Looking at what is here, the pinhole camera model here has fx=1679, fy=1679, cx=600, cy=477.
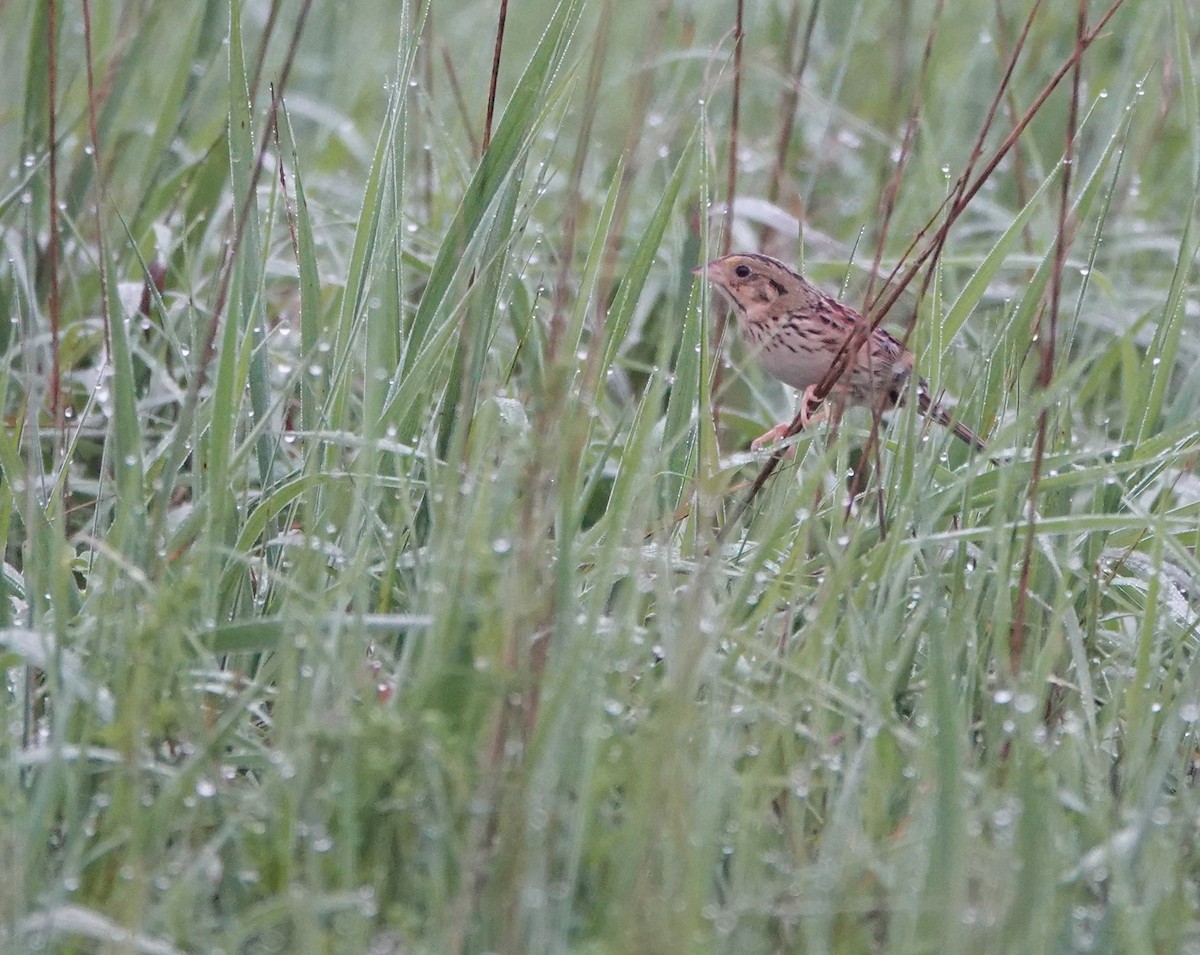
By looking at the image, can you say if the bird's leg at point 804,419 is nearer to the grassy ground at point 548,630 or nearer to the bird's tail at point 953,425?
the grassy ground at point 548,630

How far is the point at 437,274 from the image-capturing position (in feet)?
9.58

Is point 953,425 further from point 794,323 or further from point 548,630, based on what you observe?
point 794,323

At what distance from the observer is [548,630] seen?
2.22m

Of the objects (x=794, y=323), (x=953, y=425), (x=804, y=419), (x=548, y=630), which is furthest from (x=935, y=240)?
(x=794, y=323)

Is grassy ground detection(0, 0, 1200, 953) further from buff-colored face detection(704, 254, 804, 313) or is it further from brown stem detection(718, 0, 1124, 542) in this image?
buff-colored face detection(704, 254, 804, 313)

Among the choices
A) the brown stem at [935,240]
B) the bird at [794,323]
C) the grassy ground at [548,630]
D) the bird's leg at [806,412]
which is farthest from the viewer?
the bird at [794,323]

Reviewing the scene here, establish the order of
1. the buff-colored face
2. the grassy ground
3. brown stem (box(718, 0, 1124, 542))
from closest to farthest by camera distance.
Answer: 1. the grassy ground
2. brown stem (box(718, 0, 1124, 542))
3. the buff-colored face

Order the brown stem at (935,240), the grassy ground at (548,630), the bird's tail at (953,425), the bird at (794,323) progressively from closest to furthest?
the grassy ground at (548,630)
the brown stem at (935,240)
the bird's tail at (953,425)
the bird at (794,323)

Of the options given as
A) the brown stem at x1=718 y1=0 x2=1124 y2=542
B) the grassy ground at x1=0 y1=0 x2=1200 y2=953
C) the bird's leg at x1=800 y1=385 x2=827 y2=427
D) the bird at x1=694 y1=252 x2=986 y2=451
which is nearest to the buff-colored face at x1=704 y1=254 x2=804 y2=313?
the bird at x1=694 y1=252 x2=986 y2=451

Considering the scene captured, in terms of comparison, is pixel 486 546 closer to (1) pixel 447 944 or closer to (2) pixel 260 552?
(1) pixel 447 944

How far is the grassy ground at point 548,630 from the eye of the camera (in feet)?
6.46

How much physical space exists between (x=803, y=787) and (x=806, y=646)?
30 cm

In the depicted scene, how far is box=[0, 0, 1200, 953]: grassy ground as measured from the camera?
1.97 m

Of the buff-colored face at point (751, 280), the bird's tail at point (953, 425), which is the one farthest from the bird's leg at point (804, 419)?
the buff-colored face at point (751, 280)
